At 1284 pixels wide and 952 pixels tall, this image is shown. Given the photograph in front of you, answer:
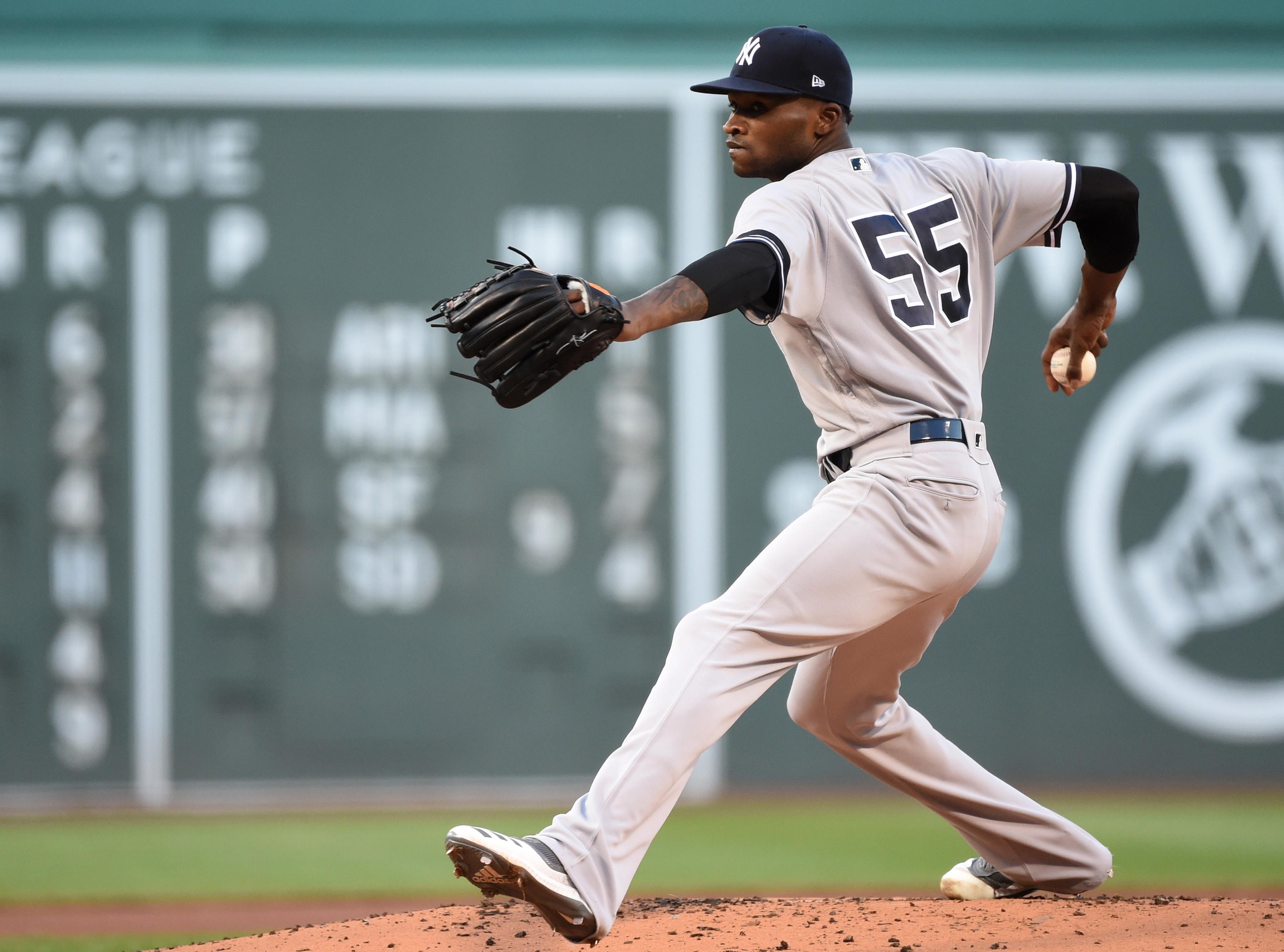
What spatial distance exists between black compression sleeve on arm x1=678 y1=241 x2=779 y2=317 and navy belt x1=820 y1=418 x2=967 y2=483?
35cm

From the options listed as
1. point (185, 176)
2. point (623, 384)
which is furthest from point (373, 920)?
point (185, 176)

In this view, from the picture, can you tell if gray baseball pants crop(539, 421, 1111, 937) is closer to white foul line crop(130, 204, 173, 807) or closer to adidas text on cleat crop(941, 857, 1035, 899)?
adidas text on cleat crop(941, 857, 1035, 899)

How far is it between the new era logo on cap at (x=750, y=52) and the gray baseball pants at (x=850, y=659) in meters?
0.63

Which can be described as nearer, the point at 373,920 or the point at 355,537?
the point at 373,920

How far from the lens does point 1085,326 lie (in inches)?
102

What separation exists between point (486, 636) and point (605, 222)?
1702mm

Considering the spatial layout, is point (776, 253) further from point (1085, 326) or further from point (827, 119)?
point (1085, 326)

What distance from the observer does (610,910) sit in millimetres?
1938

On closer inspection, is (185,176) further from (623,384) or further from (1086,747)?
(1086,747)

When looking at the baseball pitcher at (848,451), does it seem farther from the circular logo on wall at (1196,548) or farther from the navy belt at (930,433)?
the circular logo on wall at (1196,548)

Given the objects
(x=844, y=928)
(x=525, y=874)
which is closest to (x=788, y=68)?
(x=525, y=874)

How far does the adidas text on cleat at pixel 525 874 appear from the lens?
187 cm

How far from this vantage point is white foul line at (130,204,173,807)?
213 inches

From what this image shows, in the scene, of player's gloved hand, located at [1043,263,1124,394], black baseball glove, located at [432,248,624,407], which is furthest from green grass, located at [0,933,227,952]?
player's gloved hand, located at [1043,263,1124,394]
